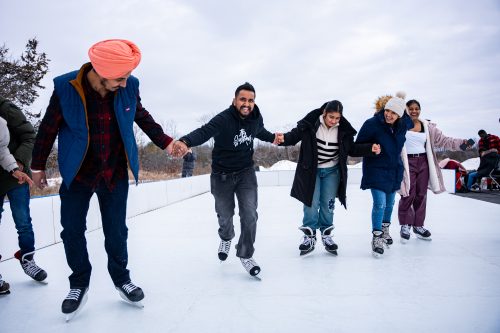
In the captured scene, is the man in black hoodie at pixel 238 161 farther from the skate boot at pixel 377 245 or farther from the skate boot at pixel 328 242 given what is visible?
the skate boot at pixel 377 245

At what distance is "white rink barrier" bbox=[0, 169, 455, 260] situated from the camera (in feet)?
11.8

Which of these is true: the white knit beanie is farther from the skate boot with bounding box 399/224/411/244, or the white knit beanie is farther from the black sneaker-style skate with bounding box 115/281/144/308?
the black sneaker-style skate with bounding box 115/281/144/308

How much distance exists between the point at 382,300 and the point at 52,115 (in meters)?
2.16

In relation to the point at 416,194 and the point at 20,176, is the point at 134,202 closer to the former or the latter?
the point at 20,176

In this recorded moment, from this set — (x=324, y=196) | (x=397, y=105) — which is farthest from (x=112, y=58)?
(x=397, y=105)

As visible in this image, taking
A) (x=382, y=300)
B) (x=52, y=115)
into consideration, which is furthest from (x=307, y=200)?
(x=52, y=115)

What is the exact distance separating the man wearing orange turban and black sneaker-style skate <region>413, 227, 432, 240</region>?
3.06 metres

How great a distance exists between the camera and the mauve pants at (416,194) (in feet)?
13.1

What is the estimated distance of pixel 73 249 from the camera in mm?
2148

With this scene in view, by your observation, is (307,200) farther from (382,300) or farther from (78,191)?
(78,191)

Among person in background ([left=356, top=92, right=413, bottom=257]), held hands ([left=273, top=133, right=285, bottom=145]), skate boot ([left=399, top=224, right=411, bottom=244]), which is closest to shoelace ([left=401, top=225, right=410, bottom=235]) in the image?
skate boot ([left=399, top=224, right=411, bottom=244])

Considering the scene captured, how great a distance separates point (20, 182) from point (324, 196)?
96.3 inches

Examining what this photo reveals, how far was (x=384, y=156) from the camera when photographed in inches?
140

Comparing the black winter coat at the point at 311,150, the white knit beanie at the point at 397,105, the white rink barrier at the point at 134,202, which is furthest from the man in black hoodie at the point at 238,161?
the white rink barrier at the point at 134,202
